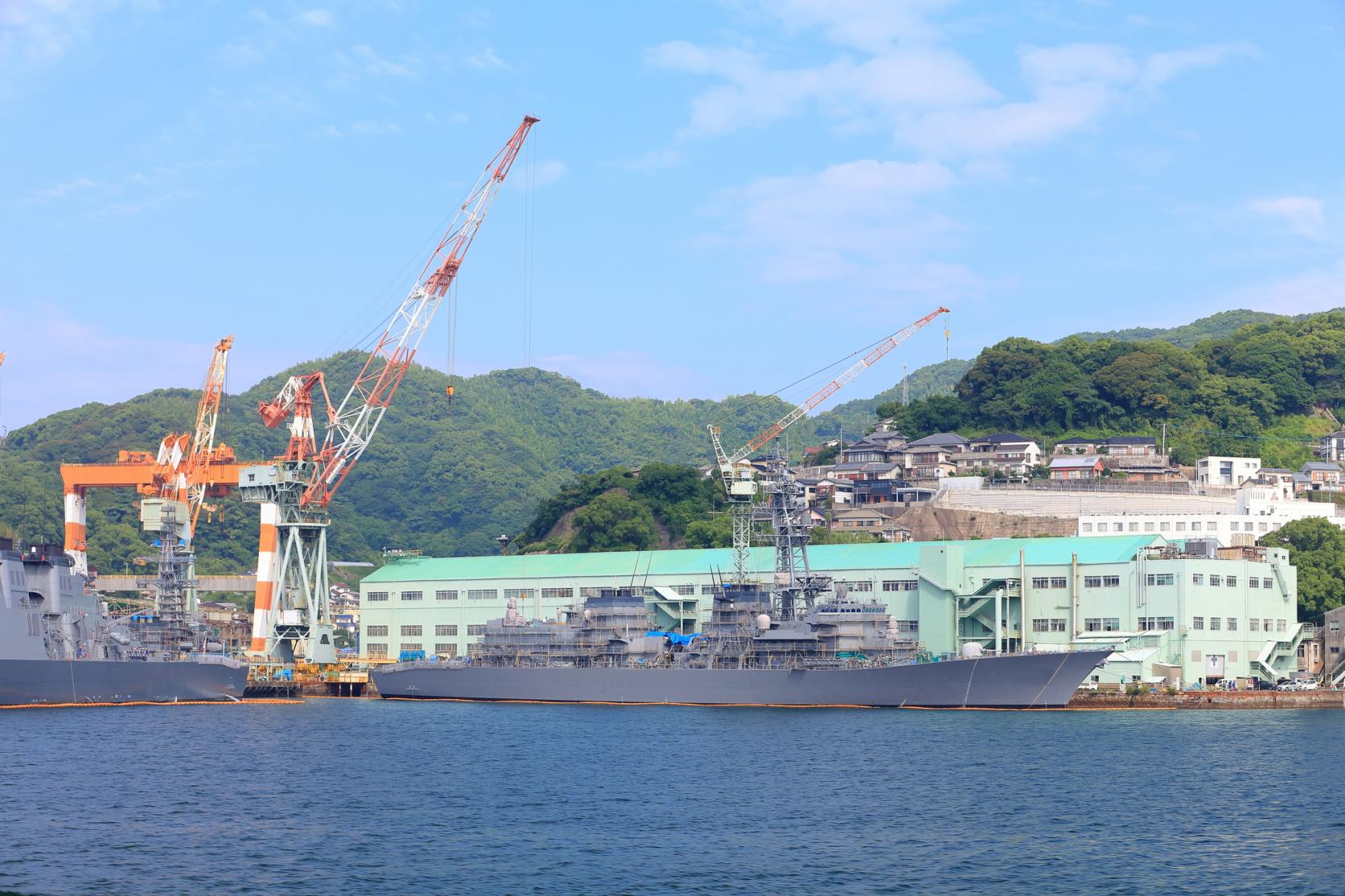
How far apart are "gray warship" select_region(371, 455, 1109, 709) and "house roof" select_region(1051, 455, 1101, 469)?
43732mm

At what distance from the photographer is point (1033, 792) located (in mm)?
46750

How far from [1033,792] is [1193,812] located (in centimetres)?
506

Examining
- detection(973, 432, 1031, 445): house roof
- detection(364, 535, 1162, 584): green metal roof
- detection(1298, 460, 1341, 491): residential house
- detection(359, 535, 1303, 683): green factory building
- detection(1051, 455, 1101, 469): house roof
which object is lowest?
detection(359, 535, 1303, 683): green factory building

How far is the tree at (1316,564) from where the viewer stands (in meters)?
93.6

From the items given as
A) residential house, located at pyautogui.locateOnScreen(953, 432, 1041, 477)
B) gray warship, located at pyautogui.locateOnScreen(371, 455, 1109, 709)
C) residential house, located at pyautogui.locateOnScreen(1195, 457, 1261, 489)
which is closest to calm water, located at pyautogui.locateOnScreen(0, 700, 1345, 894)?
gray warship, located at pyautogui.locateOnScreen(371, 455, 1109, 709)

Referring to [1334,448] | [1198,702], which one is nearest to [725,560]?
[1198,702]

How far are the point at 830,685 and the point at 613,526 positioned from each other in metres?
48.4

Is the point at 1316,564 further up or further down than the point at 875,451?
further down

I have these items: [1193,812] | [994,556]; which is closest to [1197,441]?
[994,556]

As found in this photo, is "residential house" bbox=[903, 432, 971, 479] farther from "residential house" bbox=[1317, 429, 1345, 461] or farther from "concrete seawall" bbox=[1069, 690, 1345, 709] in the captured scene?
"concrete seawall" bbox=[1069, 690, 1345, 709]

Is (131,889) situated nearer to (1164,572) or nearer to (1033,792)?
(1033,792)

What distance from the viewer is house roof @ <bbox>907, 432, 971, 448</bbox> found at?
458ft

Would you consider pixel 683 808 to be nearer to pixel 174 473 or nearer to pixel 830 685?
pixel 830 685

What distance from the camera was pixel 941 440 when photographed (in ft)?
463
